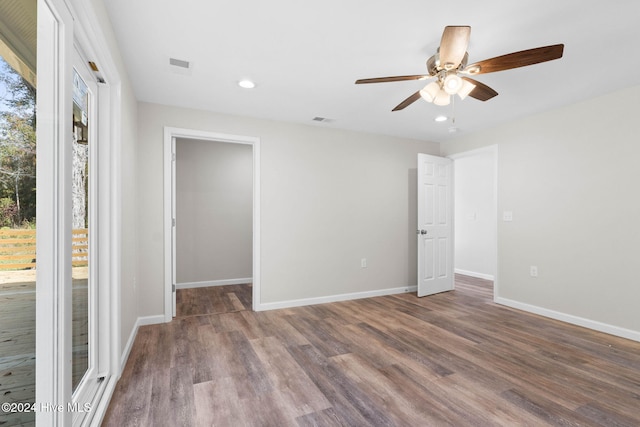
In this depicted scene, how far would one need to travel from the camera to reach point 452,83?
201 cm

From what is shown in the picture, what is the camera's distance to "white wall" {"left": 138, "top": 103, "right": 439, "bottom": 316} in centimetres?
336

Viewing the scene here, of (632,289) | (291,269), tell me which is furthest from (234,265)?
(632,289)

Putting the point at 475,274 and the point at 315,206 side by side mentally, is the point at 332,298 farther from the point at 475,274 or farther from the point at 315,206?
the point at 475,274

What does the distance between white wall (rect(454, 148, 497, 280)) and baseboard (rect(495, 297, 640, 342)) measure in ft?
5.98

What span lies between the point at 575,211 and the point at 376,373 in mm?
2846

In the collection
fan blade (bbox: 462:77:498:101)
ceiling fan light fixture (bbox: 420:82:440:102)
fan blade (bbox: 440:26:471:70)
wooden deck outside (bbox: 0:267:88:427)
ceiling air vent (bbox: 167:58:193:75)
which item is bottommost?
wooden deck outside (bbox: 0:267:88:427)

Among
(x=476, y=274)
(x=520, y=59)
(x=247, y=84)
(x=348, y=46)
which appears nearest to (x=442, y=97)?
(x=520, y=59)

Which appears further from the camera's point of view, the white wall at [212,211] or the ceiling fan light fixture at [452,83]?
the white wall at [212,211]

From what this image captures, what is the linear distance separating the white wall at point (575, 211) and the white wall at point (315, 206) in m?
1.38

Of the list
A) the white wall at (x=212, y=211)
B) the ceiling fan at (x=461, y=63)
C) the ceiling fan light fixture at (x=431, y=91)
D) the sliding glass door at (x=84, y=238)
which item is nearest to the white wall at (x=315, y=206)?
the sliding glass door at (x=84, y=238)

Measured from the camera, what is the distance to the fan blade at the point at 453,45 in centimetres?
165

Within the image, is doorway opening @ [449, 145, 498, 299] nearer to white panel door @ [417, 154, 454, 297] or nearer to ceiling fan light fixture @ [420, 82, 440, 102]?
white panel door @ [417, 154, 454, 297]

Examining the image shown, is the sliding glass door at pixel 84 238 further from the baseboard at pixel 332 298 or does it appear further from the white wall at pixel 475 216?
the white wall at pixel 475 216

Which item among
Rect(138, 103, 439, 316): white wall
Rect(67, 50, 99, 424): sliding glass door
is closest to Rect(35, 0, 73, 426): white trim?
Rect(67, 50, 99, 424): sliding glass door
